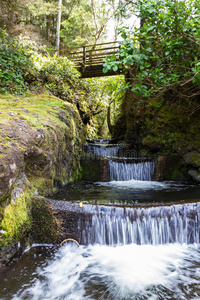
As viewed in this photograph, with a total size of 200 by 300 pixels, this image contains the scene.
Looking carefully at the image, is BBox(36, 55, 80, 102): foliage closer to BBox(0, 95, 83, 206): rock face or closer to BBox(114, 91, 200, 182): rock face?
BBox(0, 95, 83, 206): rock face

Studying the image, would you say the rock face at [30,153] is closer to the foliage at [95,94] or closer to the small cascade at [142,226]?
the small cascade at [142,226]

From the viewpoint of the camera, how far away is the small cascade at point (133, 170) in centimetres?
908

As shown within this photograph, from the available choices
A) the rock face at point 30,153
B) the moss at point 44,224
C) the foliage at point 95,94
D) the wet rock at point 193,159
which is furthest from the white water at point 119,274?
the foliage at point 95,94

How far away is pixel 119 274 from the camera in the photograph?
3.77 metres

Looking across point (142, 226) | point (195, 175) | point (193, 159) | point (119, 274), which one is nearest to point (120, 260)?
point (119, 274)

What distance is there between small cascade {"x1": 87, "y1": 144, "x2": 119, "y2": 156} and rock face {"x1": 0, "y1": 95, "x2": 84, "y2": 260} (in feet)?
7.24

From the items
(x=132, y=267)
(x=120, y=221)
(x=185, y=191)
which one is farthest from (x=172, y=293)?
(x=185, y=191)

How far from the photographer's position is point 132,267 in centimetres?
396

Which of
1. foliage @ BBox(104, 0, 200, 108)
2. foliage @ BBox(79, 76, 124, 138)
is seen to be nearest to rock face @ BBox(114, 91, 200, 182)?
foliage @ BBox(104, 0, 200, 108)

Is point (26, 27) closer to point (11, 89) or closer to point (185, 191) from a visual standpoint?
point (11, 89)

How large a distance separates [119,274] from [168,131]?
752cm

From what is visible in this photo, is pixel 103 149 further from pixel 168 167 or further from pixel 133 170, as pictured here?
pixel 168 167

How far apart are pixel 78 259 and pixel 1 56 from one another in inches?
303

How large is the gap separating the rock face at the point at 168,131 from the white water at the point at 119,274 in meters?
4.66
